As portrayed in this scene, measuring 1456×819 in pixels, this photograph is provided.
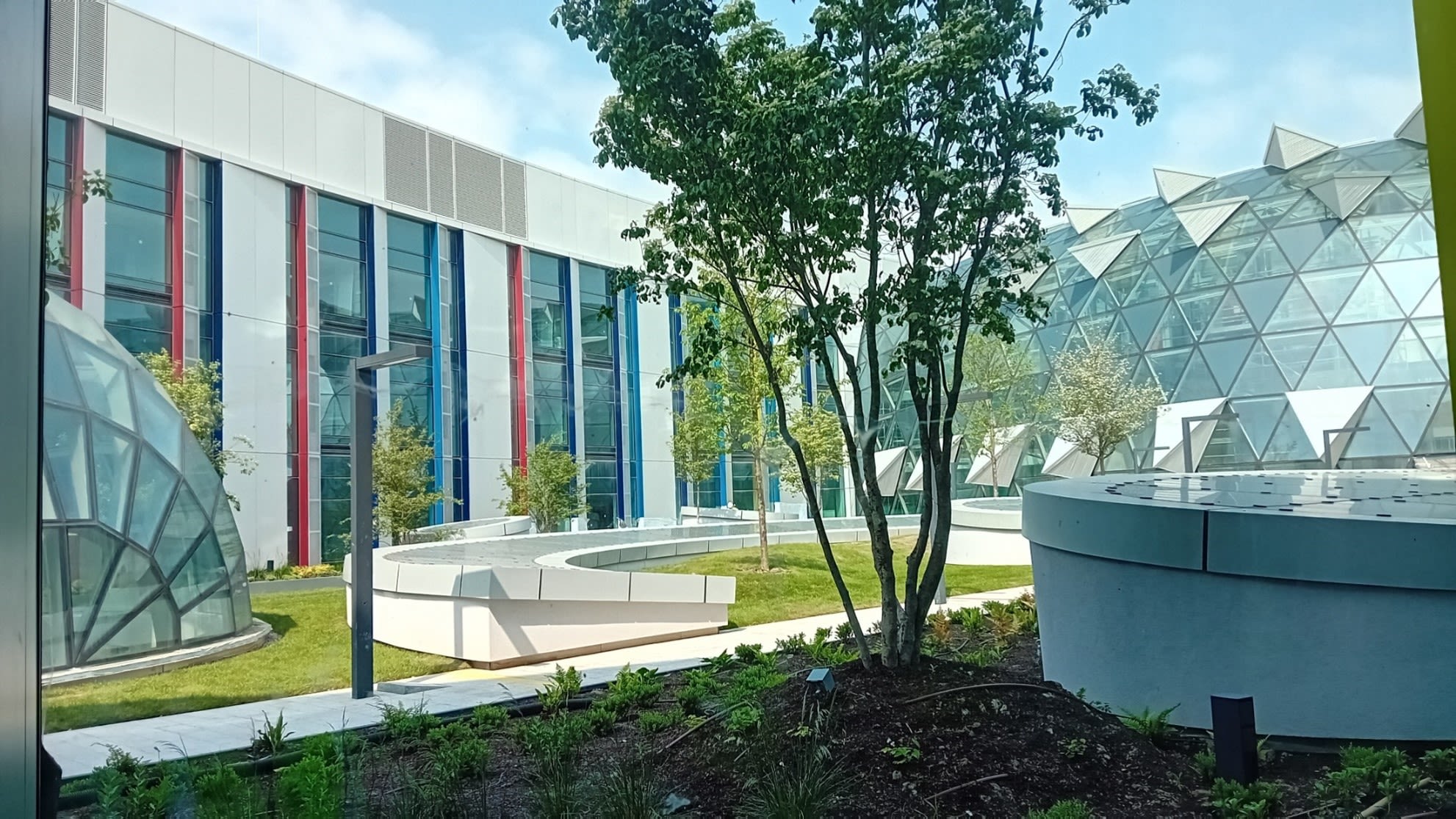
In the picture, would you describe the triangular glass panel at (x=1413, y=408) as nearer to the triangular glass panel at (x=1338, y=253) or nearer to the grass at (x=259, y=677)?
the triangular glass panel at (x=1338, y=253)

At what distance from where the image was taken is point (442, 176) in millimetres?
5066

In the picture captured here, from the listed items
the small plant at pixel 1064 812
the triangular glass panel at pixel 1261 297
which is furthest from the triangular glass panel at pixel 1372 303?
the small plant at pixel 1064 812

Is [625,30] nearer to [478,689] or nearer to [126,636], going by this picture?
[126,636]

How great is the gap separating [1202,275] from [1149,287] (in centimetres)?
26

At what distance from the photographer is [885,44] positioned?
15.4 feet

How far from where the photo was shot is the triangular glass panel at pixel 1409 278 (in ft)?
12.0

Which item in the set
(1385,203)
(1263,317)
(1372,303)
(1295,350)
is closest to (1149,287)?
(1263,317)

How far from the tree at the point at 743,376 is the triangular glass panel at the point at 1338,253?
236cm

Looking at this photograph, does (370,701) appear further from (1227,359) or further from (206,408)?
(1227,359)

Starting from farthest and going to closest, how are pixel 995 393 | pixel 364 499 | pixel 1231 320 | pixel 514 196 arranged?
1. pixel 514 196
2. pixel 995 393
3. pixel 364 499
4. pixel 1231 320

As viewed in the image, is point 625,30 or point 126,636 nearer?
point 126,636

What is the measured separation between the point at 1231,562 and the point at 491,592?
→ 3.85 meters

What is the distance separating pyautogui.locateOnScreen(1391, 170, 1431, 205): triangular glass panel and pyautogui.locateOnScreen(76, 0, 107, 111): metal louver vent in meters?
4.65

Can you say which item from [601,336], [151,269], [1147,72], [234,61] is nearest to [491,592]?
[601,336]
